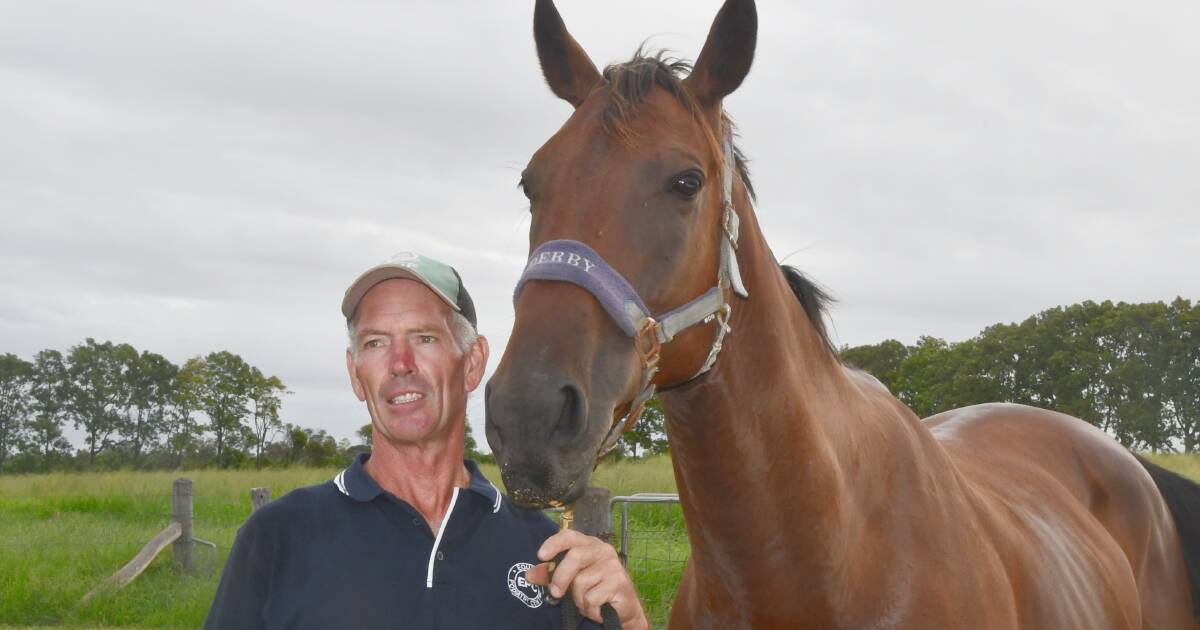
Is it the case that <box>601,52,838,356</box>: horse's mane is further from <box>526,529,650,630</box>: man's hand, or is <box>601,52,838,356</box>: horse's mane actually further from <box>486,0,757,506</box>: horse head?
<box>526,529,650,630</box>: man's hand

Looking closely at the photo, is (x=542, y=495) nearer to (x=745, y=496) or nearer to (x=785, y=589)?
(x=745, y=496)

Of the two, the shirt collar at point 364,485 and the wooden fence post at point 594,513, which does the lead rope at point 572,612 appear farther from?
the wooden fence post at point 594,513

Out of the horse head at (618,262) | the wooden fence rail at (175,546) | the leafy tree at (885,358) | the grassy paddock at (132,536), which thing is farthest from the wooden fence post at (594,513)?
the leafy tree at (885,358)

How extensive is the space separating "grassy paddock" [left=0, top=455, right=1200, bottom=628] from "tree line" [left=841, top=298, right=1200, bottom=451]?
19202 mm

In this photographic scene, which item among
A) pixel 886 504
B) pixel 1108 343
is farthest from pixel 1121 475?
pixel 1108 343

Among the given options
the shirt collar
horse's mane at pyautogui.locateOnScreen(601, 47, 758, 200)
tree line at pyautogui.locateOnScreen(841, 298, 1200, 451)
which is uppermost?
tree line at pyautogui.locateOnScreen(841, 298, 1200, 451)

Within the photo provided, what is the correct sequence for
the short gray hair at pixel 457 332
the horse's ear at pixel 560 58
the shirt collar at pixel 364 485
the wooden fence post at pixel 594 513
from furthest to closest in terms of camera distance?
the wooden fence post at pixel 594 513 → the horse's ear at pixel 560 58 → the short gray hair at pixel 457 332 → the shirt collar at pixel 364 485

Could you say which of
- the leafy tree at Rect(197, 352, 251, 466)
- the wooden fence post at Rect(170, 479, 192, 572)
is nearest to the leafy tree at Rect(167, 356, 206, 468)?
the leafy tree at Rect(197, 352, 251, 466)

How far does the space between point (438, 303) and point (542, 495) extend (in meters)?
0.66

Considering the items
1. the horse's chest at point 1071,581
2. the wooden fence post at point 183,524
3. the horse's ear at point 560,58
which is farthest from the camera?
the wooden fence post at point 183,524

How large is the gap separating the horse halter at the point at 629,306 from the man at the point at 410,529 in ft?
0.90

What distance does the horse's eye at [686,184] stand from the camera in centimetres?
221

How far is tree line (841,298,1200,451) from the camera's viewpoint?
32062 mm

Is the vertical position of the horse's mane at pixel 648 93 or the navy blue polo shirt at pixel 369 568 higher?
the horse's mane at pixel 648 93
